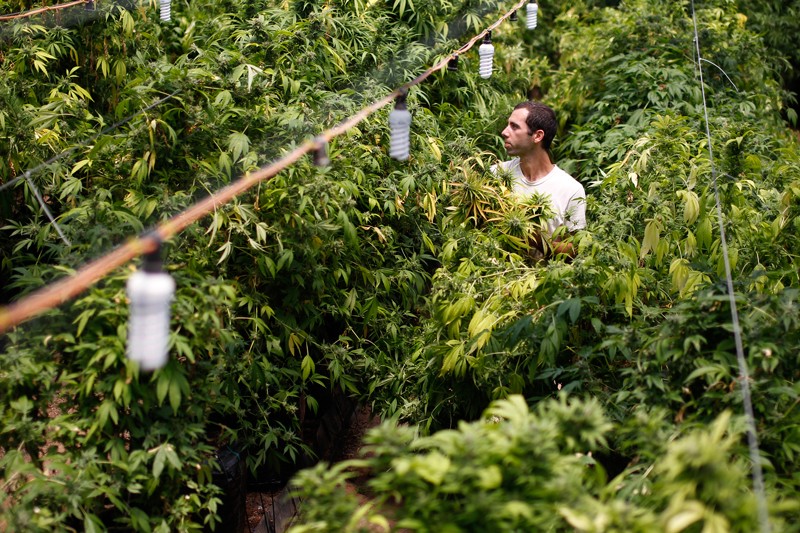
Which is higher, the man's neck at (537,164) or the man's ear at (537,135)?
the man's ear at (537,135)

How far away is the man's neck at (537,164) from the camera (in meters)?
4.22

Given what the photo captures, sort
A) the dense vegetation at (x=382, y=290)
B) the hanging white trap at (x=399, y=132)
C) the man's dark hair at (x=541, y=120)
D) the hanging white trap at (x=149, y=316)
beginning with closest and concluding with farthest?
the hanging white trap at (x=149, y=316), the dense vegetation at (x=382, y=290), the hanging white trap at (x=399, y=132), the man's dark hair at (x=541, y=120)

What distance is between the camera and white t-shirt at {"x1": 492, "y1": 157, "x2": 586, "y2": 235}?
388cm

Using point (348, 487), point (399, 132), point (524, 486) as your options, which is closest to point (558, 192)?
point (399, 132)

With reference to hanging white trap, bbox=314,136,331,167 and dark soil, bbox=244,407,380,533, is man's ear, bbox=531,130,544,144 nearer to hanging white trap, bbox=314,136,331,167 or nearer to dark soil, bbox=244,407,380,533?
dark soil, bbox=244,407,380,533

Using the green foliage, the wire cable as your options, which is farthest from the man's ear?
the green foliage

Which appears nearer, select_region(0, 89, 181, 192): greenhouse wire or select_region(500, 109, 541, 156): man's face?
select_region(0, 89, 181, 192): greenhouse wire

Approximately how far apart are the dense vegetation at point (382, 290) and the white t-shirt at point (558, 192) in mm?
173

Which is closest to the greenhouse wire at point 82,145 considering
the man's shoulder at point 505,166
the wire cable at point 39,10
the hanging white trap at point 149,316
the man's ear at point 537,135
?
the wire cable at point 39,10

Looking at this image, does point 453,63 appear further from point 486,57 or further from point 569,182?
point 569,182

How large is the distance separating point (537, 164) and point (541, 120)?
0.74 feet

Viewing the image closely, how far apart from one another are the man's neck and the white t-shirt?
4 cm

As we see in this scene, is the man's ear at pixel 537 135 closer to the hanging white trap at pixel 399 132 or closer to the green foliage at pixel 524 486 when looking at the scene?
the hanging white trap at pixel 399 132

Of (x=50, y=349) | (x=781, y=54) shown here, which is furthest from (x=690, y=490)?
(x=781, y=54)
